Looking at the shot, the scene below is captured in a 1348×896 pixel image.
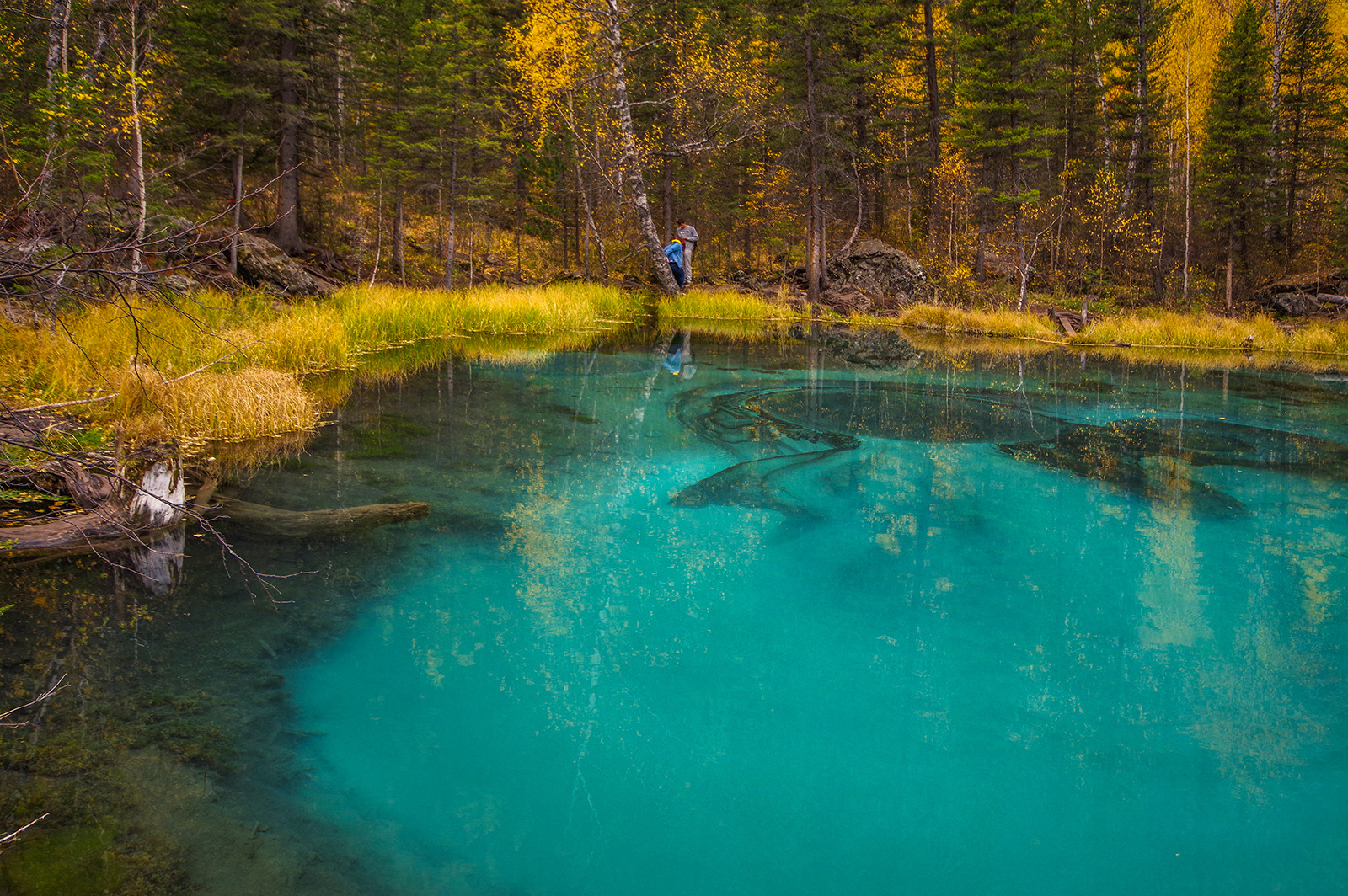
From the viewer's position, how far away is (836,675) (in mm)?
3512

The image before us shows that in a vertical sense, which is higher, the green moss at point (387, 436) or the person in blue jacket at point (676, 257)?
the person in blue jacket at point (676, 257)

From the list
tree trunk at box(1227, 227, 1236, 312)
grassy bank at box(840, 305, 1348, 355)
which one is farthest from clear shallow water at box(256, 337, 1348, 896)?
tree trunk at box(1227, 227, 1236, 312)

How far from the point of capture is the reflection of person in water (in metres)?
12.0

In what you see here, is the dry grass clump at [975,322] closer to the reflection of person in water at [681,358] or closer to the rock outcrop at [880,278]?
the rock outcrop at [880,278]

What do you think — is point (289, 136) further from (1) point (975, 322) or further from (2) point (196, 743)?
(2) point (196, 743)

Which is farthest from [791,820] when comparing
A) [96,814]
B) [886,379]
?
[886,379]

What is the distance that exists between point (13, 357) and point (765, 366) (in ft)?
30.3

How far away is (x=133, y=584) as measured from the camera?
4.16m

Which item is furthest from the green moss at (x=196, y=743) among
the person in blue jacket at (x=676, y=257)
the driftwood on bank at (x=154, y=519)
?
the person in blue jacket at (x=676, y=257)

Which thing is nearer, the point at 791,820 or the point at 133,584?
the point at 791,820

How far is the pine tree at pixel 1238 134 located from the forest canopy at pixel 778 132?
0.09m

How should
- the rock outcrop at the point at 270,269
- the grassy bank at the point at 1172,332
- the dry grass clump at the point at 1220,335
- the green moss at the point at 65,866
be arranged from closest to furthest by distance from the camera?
the green moss at the point at 65,866 < the rock outcrop at the point at 270,269 < the dry grass clump at the point at 1220,335 < the grassy bank at the point at 1172,332

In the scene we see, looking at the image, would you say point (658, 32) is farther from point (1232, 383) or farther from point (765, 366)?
point (1232, 383)

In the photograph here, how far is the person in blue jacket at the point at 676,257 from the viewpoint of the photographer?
909 inches
